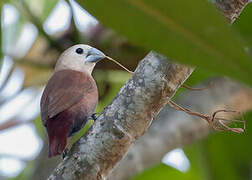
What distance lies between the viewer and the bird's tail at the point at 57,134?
7.08 ft

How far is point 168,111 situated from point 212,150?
702mm

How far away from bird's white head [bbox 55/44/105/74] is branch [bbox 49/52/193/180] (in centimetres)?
145

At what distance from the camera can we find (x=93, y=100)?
7.86 feet

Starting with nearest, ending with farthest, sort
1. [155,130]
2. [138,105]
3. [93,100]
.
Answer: [138,105], [93,100], [155,130]

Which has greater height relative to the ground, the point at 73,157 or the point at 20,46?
the point at 73,157

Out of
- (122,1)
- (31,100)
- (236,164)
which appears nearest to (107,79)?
(31,100)

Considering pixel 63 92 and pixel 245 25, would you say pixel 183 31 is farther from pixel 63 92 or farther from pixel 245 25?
pixel 245 25

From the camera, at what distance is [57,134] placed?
223 cm

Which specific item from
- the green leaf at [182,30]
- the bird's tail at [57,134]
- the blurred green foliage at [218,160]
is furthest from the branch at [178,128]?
the green leaf at [182,30]

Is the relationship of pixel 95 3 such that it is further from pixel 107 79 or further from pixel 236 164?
pixel 236 164

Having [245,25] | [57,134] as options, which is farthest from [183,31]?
[245,25]

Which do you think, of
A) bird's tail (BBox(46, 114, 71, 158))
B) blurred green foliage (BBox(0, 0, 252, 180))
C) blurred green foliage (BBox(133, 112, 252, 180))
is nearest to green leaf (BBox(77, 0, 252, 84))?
blurred green foliage (BBox(0, 0, 252, 180))

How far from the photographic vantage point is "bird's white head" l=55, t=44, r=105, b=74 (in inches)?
119

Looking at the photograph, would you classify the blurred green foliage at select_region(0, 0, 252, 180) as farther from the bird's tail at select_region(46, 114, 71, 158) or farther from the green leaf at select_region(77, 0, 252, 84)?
the bird's tail at select_region(46, 114, 71, 158)
